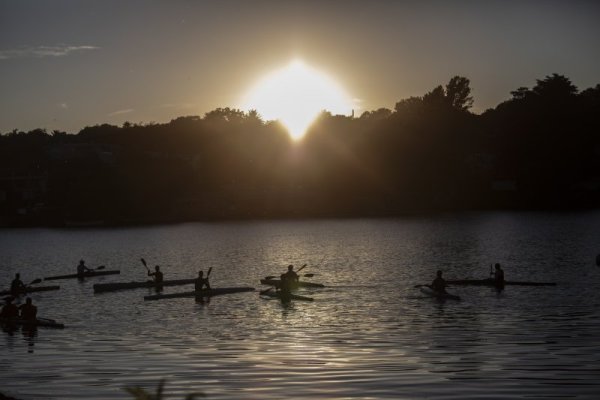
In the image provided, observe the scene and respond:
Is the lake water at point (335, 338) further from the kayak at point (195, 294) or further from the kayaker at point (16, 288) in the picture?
the kayaker at point (16, 288)

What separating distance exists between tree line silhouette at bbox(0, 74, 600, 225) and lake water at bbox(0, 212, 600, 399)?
283ft

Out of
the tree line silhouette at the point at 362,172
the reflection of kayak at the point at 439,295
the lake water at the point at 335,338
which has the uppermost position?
the tree line silhouette at the point at 362,172

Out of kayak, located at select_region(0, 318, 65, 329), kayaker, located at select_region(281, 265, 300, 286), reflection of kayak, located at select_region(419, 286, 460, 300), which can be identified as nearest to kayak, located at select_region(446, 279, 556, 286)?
reflection of kayak, located at select_region(419, 286, 460, 300)

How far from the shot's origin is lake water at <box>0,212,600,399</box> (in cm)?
2500

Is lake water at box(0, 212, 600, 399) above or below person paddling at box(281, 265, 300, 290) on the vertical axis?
below

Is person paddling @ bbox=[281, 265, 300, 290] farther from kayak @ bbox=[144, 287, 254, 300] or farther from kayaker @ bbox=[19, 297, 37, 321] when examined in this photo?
kayaker @ bbox=[19, 297, 37, 321]

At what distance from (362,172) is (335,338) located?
138 metres

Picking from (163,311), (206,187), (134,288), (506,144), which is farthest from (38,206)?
(163,311)

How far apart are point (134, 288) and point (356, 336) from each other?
82.1ft

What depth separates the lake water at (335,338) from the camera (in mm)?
25000

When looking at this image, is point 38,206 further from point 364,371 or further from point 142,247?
point 364,371

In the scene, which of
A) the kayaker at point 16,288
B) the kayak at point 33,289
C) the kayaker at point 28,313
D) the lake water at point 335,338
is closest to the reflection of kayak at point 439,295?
the lake water at point 335,338

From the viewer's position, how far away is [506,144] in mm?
163875

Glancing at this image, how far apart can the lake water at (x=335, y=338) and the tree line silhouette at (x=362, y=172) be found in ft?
283
